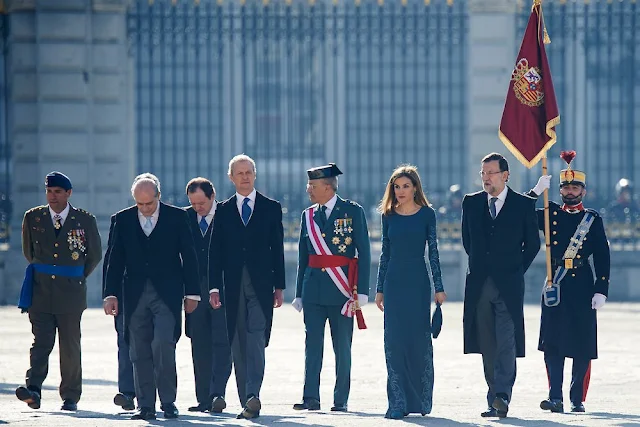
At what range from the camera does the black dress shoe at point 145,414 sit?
960 centimetres

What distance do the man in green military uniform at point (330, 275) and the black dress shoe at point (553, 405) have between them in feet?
4.07

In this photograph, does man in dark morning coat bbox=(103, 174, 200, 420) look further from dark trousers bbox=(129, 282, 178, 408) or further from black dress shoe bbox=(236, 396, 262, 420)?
black dress shoe bbox=(236, 396, 262, 420)

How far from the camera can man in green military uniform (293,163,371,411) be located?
33.6 feet

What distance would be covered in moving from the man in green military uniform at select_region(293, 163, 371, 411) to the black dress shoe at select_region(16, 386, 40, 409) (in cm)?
168

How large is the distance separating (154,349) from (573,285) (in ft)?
8.98

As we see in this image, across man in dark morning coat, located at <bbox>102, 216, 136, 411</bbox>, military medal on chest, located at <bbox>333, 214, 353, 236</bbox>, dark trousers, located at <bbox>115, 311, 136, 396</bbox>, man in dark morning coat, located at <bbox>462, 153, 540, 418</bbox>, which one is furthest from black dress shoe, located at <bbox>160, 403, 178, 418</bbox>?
man in dark morning coat, located at <bbox>462, 153, 540, 418</bbox>

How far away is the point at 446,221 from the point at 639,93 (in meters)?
21.4

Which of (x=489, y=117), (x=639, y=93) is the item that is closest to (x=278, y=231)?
(x=489, y=117)

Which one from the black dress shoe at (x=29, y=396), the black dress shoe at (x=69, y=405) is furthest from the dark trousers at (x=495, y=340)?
the black dress shoe at (x=29, y=396)

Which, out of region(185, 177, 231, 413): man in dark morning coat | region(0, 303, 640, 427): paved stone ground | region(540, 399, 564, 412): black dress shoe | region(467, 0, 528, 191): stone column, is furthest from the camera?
region(467, 0, 528, 191): stone column

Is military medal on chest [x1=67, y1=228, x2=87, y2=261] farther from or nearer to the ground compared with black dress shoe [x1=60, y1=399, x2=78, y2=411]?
farther from the ground

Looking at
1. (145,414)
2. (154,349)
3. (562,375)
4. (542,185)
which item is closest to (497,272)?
(542,185)

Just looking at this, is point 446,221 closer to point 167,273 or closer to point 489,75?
point 489,75

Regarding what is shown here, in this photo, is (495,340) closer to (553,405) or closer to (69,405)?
(553,405)
